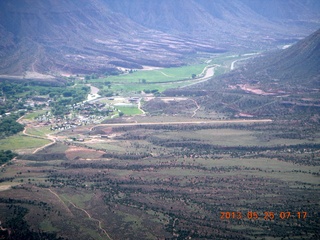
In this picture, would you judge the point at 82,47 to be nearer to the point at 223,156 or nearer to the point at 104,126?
the point at 104,126

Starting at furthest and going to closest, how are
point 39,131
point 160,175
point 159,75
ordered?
1. point 159,75
2. point 39,131
3. point 160,175

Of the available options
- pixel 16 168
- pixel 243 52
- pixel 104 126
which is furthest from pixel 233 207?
pixel 243 52

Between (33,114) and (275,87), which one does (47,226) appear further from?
(275,87)

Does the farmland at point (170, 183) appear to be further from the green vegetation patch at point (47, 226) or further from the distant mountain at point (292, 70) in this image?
the distant mountain at point (292, 70)

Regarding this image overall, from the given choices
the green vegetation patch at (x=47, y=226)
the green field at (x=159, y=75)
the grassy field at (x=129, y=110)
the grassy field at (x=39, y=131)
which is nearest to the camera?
the green vegetation patch at (x=47, y=226)
